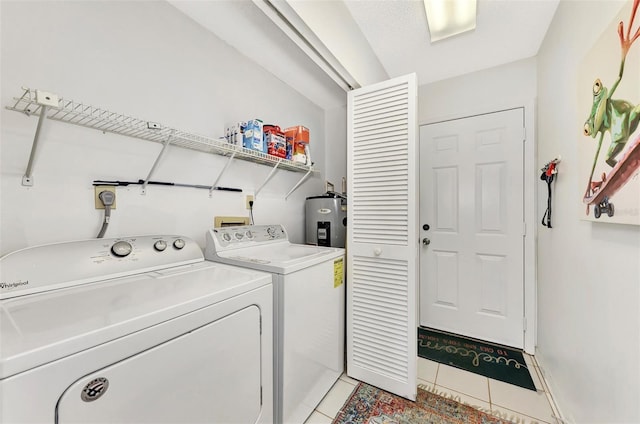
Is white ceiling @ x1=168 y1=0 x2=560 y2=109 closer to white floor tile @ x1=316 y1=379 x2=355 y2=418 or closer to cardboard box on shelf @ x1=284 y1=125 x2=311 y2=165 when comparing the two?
cardboard box on shelf @ x1=284 y1=125 x2=311 y2=165

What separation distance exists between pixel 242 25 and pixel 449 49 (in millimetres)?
1695

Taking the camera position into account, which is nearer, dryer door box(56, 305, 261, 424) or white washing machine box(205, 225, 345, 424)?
dryer door box(56, 305, 261, 424)

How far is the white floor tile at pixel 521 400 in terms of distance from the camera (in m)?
1.56

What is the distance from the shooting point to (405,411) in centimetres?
159

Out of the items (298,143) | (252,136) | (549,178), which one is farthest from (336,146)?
(549,178)

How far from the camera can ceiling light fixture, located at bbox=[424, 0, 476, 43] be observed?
5.38 feet

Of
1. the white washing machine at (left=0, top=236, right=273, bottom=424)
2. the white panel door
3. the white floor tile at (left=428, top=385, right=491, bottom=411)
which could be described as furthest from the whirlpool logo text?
the white panel door

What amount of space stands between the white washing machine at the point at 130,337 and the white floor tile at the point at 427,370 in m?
1.29

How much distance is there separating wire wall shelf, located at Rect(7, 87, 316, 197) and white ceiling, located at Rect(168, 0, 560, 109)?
32.0 inches

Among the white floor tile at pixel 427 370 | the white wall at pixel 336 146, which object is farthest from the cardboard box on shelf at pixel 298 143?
the white floor tile at pixel 427 370

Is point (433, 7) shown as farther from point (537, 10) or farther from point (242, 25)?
point (242, 25)

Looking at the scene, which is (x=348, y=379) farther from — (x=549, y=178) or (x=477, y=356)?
(x=549, y=178)

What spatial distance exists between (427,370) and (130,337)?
2.09 meters

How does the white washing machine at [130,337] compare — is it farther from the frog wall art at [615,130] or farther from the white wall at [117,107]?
the frog wall art at [615,130]
